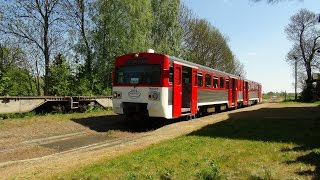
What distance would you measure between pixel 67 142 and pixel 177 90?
5881 mm

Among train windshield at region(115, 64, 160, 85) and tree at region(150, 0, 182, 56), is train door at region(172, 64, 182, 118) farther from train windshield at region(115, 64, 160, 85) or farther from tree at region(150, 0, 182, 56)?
tree at region(150, 0, 182, 56)

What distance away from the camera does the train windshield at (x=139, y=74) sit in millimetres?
17344

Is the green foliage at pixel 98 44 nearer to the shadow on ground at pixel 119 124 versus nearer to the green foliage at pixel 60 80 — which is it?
the green foliage at pixel 60 80

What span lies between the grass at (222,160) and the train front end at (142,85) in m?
4.23

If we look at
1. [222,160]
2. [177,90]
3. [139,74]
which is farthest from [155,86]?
[222,160]

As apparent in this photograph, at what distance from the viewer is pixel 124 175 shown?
7898 mm

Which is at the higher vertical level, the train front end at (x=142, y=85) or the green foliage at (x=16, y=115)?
the train front end at (x=142, y=85)

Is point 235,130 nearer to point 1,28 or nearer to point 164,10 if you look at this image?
point 1,28

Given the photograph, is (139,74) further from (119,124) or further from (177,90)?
(119,124)

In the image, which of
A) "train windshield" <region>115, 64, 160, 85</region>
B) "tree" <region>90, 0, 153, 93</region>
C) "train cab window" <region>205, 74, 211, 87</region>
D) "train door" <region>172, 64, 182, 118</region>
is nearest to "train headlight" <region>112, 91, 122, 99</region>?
"train windshield" <region>115, 64, 160, 85</region>

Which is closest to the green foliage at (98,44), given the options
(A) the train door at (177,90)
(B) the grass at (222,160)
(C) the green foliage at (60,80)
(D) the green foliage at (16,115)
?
(C) the green foliage at (60,80)

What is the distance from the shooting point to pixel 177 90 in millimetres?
18344

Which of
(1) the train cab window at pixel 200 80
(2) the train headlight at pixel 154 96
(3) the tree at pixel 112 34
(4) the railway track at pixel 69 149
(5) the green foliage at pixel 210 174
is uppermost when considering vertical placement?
(3) the tree at pixel 112 34

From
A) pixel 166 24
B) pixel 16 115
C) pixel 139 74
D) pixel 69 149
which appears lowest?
pixel 69 149
